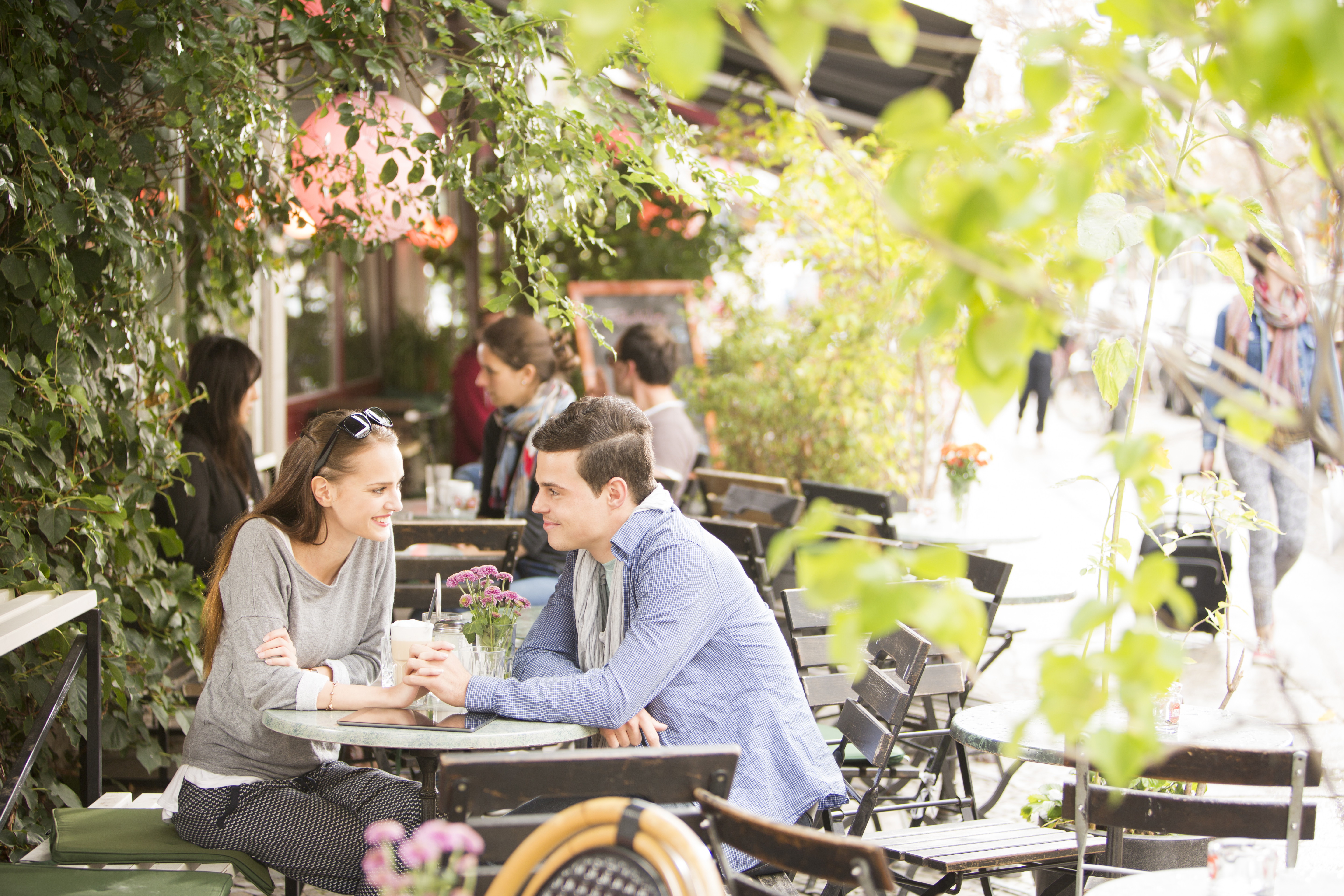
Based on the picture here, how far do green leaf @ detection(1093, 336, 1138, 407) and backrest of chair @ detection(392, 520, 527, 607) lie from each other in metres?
2.13

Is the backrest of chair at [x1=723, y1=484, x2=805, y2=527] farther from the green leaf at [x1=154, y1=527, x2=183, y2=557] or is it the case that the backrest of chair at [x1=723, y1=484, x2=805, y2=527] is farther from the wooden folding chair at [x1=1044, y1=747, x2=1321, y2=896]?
the wooden folding chair at [x1=1044, y1=747, x2=1321, y2=896]

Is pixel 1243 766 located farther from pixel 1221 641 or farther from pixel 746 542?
pixel 1221 641

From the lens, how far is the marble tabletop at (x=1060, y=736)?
2467mm

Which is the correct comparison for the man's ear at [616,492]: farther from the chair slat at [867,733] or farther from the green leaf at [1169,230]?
the green leaf at [1169,230]

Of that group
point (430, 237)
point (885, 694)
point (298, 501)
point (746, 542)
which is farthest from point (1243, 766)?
point (430, 237)

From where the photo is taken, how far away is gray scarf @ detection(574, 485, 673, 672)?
2.48 m

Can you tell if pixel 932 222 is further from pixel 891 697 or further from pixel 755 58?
pixel 755 58

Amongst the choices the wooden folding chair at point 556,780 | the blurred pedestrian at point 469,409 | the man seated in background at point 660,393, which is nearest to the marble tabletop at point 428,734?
the wooden folding chair at point 556,780

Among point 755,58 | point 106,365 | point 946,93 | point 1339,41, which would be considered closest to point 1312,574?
point 946,93

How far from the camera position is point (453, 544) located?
397 cm

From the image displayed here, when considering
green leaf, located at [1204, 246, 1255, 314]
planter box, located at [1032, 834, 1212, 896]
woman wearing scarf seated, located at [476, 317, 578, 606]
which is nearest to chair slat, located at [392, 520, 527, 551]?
woman wearing scarf seated, located at [476, 317, 578, 606]

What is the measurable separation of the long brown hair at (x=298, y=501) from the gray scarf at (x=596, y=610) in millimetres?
511

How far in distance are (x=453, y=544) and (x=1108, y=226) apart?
2.66 m

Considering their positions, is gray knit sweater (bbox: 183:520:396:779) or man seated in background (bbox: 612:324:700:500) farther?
man seated in background (bbox: 612:324:700:500)
